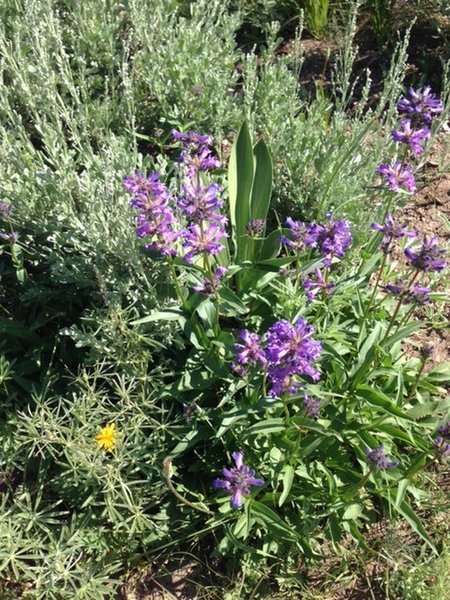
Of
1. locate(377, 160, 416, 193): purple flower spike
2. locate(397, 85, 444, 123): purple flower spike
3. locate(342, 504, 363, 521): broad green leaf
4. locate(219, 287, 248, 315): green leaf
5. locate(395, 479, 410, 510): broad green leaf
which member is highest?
locate(397, 85, 444, 123): purple flower spike

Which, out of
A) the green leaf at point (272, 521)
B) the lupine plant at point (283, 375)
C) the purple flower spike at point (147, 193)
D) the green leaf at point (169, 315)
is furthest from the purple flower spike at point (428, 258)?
the green leaf at point (272, 521)

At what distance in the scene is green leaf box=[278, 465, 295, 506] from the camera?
239 cm

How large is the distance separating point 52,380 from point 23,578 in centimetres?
85

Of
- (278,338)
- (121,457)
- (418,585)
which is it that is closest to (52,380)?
(121,457)

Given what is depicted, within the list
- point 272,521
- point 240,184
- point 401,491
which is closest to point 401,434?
point 401,491

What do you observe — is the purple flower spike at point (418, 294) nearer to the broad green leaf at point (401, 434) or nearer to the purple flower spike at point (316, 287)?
the purple flower spike at point (316, 287)

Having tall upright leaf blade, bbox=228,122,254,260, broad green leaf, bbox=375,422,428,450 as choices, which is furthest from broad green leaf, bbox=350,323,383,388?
tall upright leaf blade, bbox=228,122,254,260

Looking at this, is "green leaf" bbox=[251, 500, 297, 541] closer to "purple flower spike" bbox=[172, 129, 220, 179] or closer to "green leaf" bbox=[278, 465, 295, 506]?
"green leaf" bbox=[278, 465, 295, 506]

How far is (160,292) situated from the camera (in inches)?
115

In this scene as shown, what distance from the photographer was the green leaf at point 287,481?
2.39 m

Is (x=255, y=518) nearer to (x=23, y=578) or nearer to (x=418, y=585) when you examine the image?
(x=418, y=585)

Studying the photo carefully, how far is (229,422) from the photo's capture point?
2.42 meters

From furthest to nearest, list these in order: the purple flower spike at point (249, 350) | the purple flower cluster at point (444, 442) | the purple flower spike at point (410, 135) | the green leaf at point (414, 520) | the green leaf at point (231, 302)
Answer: the green leaf at point (231, 302), the green leaf at point (414, 520), the purple flower spike at point (410, 135), the purple flower spike at point (249, 350), the purple flower cluster at point (444, 442)

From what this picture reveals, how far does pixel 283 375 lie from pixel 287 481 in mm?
608
